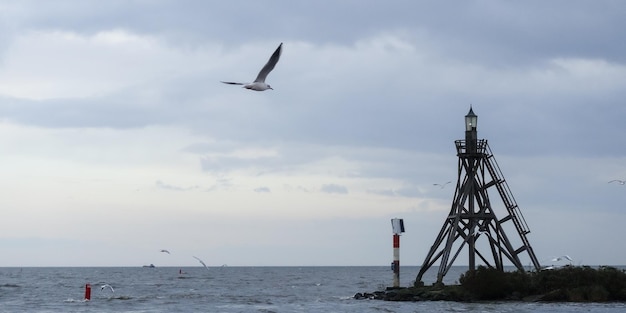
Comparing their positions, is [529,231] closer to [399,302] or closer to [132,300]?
[399,302]

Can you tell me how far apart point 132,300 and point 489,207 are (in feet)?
83.4

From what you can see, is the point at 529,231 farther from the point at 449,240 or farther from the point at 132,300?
the point at 132,300

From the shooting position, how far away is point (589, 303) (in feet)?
147

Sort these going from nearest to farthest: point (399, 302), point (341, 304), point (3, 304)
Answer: point (399, 302), point (341, 304), point (3, 304)

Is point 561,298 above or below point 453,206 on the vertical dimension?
below

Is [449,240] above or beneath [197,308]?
above

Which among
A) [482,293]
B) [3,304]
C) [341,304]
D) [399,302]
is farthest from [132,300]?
[482,293]

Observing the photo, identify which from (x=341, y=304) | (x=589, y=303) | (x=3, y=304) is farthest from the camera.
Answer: (x=3, y=304)

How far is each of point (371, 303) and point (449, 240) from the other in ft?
16.4

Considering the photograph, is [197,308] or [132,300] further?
[132,300]

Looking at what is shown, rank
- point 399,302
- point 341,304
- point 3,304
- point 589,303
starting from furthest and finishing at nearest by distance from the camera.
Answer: point 3,304
point 341,304
point 399,302
point 589,303

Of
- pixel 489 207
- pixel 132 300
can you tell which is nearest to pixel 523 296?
pixel 489 207

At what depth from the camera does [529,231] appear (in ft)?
162

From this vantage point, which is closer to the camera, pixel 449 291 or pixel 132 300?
pixel 449 291
